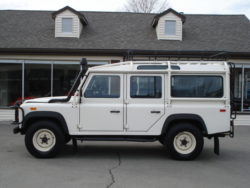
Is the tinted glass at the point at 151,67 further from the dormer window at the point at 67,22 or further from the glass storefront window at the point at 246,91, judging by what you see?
the dormer window at the point at 67,22

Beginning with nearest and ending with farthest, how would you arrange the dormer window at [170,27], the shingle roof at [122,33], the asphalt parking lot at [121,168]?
the asphalt parking lot at [121,168]
the shingle roof at [122,33]
the dormer window at [170,27]

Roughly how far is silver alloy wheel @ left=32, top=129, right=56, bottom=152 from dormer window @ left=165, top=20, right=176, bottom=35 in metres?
10.4

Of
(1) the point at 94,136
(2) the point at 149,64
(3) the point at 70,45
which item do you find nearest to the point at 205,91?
(2) the point at 149,64

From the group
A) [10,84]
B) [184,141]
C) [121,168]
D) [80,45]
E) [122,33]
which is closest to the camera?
[121,168]

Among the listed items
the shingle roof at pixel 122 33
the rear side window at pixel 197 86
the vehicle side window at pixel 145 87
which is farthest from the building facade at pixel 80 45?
the vehicle side window at pixel 145 87

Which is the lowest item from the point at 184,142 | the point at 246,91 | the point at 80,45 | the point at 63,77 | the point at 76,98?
the point at 184,142

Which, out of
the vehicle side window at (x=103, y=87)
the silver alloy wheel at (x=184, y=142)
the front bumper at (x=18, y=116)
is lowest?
the silver alloy wheel at (x=184, y=142)

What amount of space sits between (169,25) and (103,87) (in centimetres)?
988

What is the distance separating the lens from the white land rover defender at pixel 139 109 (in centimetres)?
700

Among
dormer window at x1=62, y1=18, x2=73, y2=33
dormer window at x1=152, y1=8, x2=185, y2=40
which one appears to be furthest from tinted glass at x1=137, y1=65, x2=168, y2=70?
dormer window at x1=62, y1=18, x2=73, y2=33

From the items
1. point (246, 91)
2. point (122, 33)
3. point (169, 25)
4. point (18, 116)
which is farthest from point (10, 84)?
point (246, 91)

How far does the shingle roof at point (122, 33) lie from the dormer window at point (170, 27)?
26.1 inches

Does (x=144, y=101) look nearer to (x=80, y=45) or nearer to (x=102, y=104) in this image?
(x=102, y=104)

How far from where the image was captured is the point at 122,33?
52.4 feet
